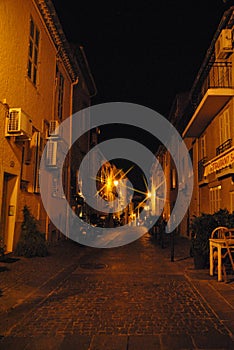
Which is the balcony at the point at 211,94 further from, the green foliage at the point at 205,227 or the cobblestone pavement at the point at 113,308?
the cobblestone pavement at the point at 113,308

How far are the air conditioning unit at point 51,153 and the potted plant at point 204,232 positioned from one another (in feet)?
19.9

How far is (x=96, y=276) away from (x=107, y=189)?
2600 centimetres

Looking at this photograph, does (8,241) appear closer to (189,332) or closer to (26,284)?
(26,284)

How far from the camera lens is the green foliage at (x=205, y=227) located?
27.5 ft

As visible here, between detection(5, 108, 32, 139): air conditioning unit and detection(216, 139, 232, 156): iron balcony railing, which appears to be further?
detection(216, 139, 232, 156): iron balcony railing

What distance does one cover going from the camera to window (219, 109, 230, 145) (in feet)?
43.0

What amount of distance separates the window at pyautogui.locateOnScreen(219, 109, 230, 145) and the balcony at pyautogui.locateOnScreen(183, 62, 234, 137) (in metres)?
0.39

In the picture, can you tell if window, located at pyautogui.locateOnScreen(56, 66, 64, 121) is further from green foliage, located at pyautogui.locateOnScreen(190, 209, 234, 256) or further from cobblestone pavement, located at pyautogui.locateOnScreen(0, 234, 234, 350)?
green foliage, located at pyautogui.locateOnScreen(190, 209, 234, 256)

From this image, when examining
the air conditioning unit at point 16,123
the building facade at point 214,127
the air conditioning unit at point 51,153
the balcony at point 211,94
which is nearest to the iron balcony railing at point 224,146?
the building facade at point 214,127

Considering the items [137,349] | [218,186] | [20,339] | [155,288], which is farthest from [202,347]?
[218,186]

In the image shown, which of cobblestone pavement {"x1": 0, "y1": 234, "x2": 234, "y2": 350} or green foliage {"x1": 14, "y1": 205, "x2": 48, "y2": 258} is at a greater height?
green foliage {"x1": 14, "y1": 205, "x2": 48, "y2": 258}

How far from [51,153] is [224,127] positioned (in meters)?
7.25

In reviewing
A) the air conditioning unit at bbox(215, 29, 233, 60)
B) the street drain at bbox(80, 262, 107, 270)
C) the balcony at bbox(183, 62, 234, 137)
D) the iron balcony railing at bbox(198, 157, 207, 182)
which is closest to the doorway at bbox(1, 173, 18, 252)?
the street drain at bbox(80, 262, 107, 270)

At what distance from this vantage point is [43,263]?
9000mm
